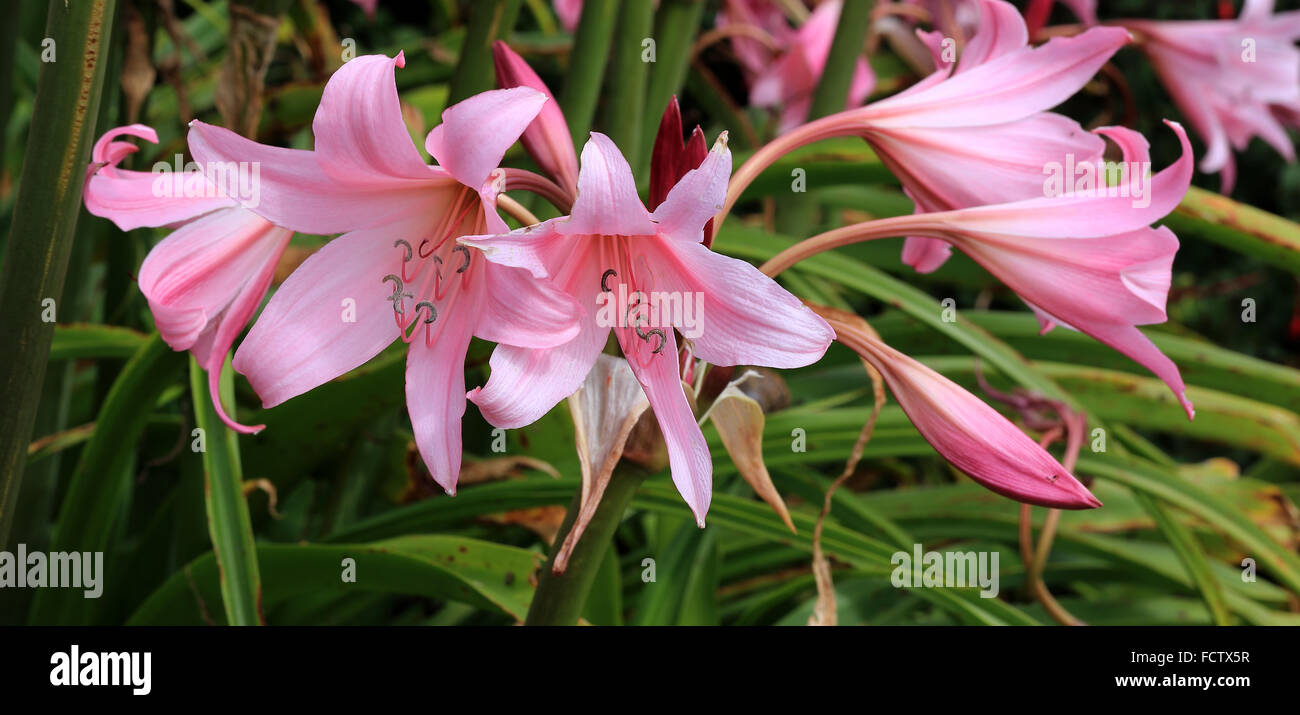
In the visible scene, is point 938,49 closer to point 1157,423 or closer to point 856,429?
point 856,429

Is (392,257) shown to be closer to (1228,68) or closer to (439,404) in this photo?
(439,404)

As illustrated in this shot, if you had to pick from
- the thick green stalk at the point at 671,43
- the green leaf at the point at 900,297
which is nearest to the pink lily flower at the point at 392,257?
the green leaf at the point at 900,297

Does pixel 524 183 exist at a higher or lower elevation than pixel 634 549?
higher

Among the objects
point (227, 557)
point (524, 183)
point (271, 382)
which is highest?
point (524, 183)

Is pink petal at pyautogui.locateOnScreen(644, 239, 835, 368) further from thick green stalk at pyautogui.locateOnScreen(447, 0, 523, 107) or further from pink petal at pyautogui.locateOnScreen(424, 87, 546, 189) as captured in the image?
thick green stalk at pyautogui.locateOnScreen(447, 0, 523, 107)

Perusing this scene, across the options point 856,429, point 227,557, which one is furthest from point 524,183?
point 856,429
